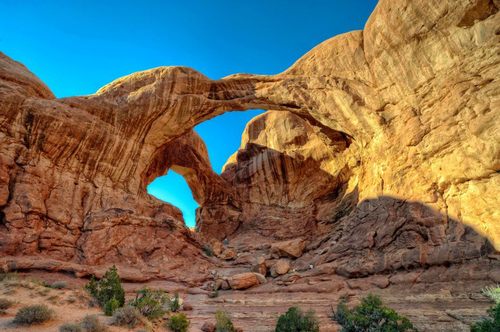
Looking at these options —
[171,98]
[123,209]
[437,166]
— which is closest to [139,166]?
[123,209]

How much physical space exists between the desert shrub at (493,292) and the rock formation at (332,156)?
21.5 inches

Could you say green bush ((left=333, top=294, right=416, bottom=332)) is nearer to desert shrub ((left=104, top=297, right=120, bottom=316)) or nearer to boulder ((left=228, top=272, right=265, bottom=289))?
boulder ((left=228, top=272, right=265, bottom=289))

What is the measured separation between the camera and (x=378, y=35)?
20.5 metres

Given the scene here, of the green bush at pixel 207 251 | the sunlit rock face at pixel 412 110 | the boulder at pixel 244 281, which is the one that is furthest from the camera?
the green bush at pixel 207 251

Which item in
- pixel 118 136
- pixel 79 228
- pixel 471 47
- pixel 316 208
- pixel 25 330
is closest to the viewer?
pixel 25 330

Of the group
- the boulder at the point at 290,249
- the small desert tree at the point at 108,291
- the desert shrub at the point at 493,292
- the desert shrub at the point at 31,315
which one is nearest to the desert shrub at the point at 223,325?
the small desert tree at the point at 108,291

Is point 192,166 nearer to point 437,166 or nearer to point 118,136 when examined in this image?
point 118,136

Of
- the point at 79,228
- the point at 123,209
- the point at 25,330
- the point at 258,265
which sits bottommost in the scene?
the point at 25,330

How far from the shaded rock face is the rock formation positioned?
8cm

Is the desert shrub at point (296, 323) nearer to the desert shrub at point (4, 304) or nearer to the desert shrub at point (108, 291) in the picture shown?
the desert shrub at point (108, 291)

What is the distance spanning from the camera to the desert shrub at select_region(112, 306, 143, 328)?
1112cm

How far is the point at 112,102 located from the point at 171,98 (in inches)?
173

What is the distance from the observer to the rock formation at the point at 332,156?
1505 centimetres

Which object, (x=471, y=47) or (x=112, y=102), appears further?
(x=112, y=102)
